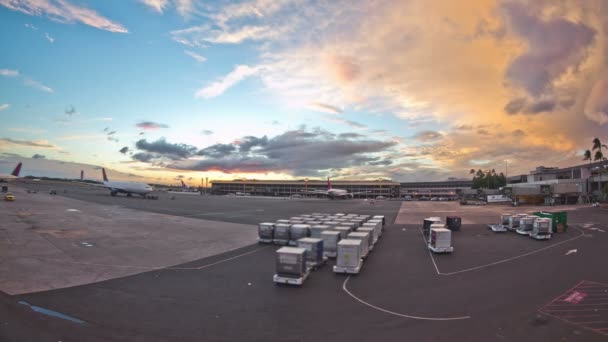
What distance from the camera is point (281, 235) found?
1170 inches

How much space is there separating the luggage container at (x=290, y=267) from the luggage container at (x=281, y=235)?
11.8 metres

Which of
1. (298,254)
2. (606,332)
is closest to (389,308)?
(298,254)

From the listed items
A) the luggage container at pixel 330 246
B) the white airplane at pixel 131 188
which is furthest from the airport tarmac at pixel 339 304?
the white airplane at pixel 131 188

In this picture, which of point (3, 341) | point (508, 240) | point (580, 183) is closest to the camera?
point (3, 341)

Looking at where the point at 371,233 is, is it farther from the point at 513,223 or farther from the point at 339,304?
the point at 513,223

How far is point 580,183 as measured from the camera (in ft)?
344

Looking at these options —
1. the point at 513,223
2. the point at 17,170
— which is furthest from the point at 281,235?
the point at 17,170

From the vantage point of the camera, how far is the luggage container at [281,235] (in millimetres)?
29531

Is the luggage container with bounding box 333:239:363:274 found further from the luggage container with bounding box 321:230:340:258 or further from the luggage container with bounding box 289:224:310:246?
the luggage container with bounding box 289:224:310:246

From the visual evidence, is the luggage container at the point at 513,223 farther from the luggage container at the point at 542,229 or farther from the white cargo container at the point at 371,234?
the white cargo container at the point at 371,234

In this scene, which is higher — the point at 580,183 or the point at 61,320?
the point at 580,183

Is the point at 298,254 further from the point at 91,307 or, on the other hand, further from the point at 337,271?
the point at 91,307

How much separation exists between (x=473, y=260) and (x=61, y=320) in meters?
23.7

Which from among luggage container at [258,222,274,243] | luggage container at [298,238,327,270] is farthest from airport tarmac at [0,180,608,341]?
luggage container at [258,222,274,243]
